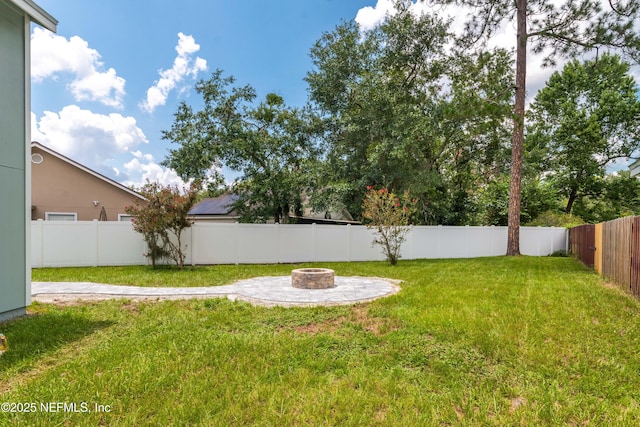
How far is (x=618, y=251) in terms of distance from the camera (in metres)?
7.18

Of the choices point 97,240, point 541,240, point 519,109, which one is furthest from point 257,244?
point 541,240

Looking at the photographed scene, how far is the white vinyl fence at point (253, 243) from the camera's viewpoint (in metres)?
10.6

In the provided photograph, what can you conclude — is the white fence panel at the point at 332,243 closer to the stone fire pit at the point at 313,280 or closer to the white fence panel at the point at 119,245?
the stone fire pit at the point at 313,280

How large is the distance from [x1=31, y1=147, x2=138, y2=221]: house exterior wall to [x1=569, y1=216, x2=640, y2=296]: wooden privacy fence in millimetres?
16842

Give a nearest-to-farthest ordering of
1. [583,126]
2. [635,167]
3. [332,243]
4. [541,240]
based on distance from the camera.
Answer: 1. [635,167]
2. [332,243]
3. [541,240]
4. [583,126]

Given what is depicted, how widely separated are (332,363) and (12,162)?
5.29 meters

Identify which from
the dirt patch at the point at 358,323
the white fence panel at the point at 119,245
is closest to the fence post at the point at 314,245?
the white fence panel at the point at 119,245

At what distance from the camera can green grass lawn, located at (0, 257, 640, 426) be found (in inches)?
101

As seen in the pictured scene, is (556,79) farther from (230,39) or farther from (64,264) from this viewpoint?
(64,264)

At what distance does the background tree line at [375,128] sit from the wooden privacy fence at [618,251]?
4512mm

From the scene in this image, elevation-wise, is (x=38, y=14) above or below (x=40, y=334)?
above

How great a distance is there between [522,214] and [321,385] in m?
20.7

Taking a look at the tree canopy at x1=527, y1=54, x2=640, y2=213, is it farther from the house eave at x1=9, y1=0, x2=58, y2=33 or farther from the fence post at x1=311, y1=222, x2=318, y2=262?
the house eave at x1=9, y1=0, x2=58, y2=33

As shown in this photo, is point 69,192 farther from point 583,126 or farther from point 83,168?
point 583,126
